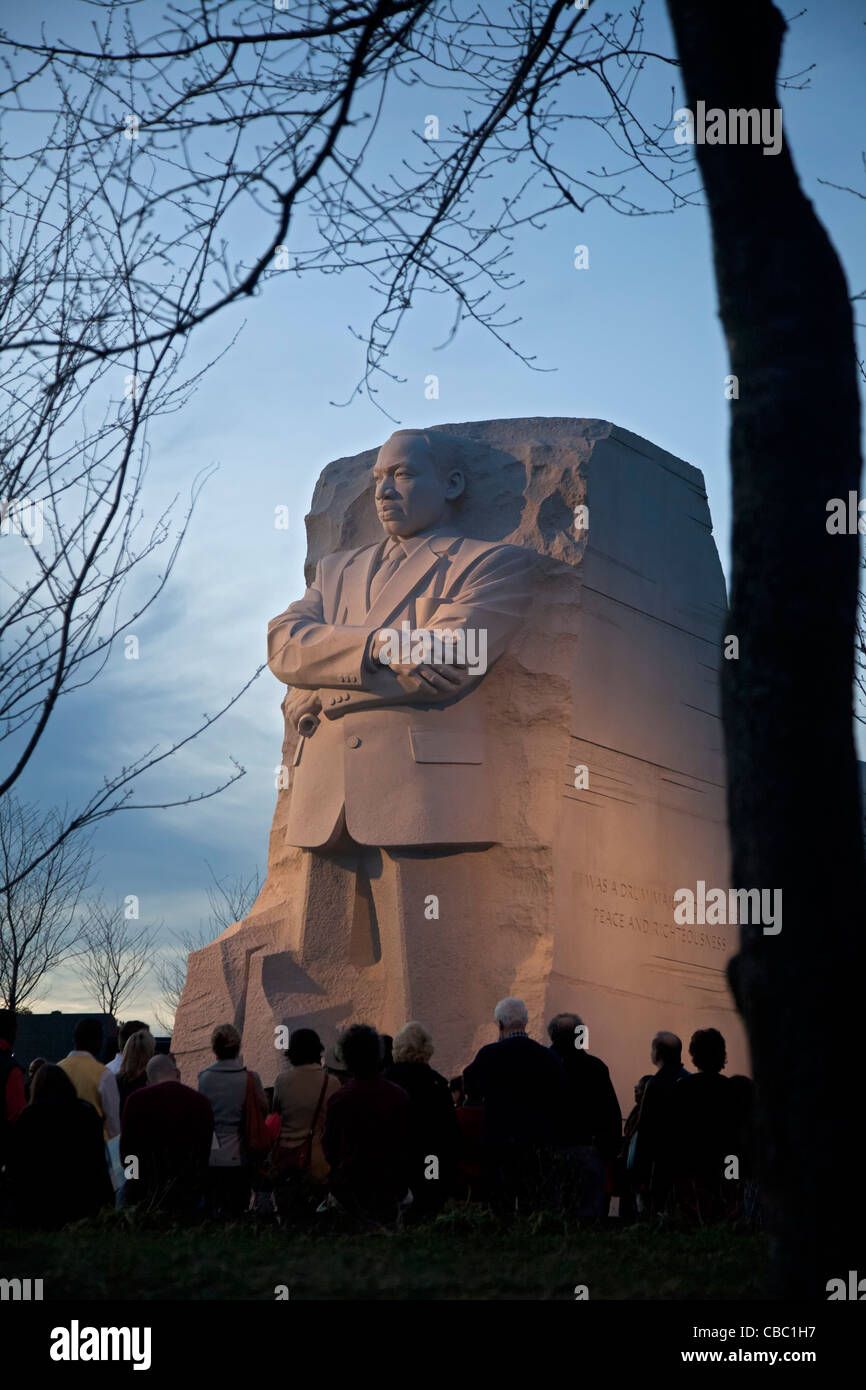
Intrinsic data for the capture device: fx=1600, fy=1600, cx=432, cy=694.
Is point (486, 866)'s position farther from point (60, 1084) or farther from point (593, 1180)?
point (60, 1084)

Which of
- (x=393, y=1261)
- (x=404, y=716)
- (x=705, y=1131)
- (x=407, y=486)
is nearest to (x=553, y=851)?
(x=404, y=716)

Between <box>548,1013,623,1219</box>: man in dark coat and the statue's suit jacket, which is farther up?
the statue's suit jacket

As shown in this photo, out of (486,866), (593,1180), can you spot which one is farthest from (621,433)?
(593,1180)

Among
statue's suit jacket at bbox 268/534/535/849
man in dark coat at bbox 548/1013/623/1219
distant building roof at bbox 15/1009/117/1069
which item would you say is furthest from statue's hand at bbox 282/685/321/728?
distant building roof at bbox 15/1009/117/1069

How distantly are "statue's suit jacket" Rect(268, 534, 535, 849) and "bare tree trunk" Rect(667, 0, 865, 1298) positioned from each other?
16.7 ft

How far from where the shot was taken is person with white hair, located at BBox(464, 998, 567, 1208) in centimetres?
611

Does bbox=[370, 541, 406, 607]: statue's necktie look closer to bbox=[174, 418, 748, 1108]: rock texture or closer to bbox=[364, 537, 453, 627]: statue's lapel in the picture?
bbox=[364, 537, 453, 627]: statue's lapel

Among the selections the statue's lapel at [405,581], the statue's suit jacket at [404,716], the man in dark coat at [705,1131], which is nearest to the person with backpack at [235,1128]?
the man in dark coat at [705,1131]

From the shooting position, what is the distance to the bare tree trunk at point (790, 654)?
360cm

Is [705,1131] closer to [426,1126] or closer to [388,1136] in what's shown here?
[426,1126]

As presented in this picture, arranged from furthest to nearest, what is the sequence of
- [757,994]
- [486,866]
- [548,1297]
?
1. [486,866]
2. [548,1297]
3. [757,994]

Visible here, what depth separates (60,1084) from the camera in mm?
5973

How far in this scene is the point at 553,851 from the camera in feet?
29.8
